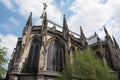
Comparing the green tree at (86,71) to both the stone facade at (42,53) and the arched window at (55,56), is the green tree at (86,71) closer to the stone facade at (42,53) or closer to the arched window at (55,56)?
the stone facade at (42,53)

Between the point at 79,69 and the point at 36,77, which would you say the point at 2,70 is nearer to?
the point at 36,77

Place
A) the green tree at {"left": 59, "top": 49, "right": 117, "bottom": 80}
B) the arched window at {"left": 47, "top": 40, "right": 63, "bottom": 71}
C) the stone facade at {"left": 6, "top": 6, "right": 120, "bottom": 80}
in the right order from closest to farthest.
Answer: the green tree at {"left": 59, "top": 49, "right": 117, "bottom": 80}
the stone facade at {"left": 6, "top": 6, "right": 120, "bottom": 80}
the arched window at {"left": 47, "top": 40, "right": 63, "bottom": 71}

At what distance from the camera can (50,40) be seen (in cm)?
2059

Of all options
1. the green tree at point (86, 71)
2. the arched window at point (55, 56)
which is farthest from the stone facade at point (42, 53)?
the green tree at point (86, 71)

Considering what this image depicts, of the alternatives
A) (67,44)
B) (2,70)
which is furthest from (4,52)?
(67,44)

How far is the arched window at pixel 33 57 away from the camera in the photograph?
17.7m

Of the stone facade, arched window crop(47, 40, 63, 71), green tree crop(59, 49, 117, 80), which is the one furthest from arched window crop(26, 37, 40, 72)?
green tree crop(59, 49, 117, 80)

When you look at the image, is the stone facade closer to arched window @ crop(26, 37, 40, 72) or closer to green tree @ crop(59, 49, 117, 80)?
arched window @ crop(26, 37, 40, 72)

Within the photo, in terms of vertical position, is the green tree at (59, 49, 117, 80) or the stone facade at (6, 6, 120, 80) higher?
the stone facade at (6, 6, 120, 80)

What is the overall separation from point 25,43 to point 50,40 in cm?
368

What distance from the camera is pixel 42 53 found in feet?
56.9

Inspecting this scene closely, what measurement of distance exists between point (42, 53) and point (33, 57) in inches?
76.9

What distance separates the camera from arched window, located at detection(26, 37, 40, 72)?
57.9ft

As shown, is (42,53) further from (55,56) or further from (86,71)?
(86,71)
